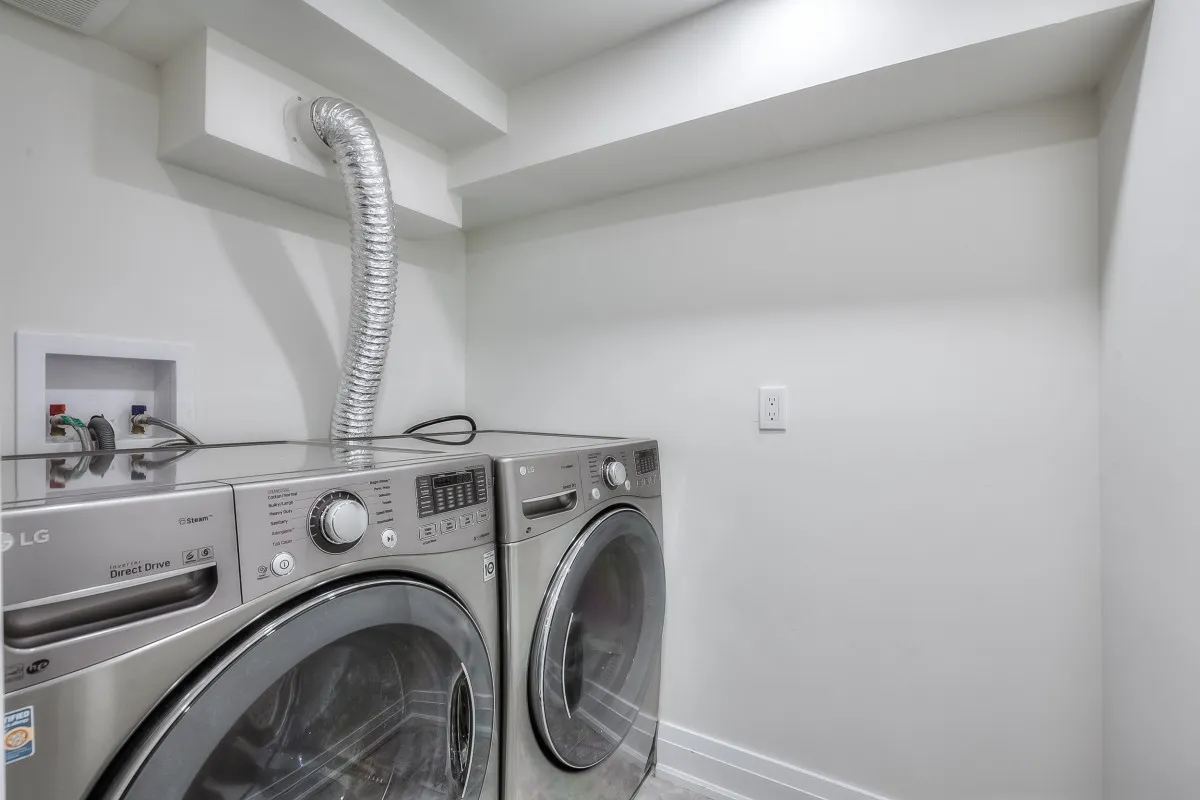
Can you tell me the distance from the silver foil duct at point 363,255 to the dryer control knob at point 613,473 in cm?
58

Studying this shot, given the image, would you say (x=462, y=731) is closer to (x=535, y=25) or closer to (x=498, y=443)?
(x=498, y=443)

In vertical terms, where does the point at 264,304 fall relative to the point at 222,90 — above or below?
below

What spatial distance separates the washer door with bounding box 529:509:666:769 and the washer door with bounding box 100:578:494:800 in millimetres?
157

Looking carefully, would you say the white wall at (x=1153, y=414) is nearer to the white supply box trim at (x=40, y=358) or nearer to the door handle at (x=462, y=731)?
the door handle at (x=462, y=731)

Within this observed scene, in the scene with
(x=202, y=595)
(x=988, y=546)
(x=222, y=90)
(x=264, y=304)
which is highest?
(x=222, y=90)

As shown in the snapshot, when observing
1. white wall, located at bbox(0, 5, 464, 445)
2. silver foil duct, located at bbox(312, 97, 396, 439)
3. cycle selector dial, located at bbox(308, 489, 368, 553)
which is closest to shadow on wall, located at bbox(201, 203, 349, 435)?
white wall, located at bbox(0, 5, 464, 445)

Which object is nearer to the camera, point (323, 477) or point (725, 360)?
point (323, 477)

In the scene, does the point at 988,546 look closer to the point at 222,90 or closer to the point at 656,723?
the point at 656,723

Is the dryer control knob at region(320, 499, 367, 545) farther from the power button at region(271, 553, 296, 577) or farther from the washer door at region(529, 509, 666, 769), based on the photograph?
the washer door at region(529, 509, 666, 769)

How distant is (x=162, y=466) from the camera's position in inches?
31.9

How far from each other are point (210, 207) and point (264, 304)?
0.78 ft

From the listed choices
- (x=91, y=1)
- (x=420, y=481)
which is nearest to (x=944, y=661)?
(x=420, y=481)

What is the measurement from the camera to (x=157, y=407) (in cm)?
118

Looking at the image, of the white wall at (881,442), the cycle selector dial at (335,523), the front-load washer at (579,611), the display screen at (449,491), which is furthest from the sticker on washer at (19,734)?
the white wall at (881,442)
